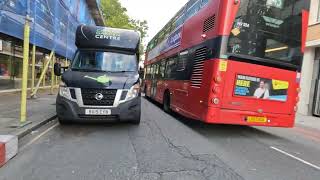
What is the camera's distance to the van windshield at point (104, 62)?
10203 millimetres

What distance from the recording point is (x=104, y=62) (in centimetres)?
1034

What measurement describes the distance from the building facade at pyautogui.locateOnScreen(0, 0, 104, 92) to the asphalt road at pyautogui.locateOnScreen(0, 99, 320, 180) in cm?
422

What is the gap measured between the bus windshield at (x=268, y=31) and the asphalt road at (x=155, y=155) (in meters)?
2.11

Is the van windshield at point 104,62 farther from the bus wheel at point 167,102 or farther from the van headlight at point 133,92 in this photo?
the bus wheel at point 167,102

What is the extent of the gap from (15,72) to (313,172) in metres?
14.1

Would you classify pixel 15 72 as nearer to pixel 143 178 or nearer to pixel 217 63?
pixel 217 63

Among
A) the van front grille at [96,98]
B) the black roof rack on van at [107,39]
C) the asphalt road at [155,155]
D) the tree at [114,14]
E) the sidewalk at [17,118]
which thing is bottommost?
the asphalt road at [155,155]

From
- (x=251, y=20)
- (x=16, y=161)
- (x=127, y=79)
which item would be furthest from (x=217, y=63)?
(x=16, y=161)

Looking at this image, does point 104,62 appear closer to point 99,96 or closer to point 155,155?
point 99,96

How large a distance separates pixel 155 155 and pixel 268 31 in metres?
4.26

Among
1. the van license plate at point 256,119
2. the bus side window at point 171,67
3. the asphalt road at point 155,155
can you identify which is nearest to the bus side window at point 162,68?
the bus side window at point 171,67

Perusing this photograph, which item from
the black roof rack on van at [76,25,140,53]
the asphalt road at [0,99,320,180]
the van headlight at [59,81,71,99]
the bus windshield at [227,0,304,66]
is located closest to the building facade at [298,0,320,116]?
the asphalt road at [0,99,320,180]

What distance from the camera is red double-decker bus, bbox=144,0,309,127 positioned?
8.79 m

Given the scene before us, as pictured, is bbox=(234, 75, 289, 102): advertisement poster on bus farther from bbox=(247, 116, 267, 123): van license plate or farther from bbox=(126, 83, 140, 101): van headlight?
bbox=(126, 83, 140, 101): van headlight
